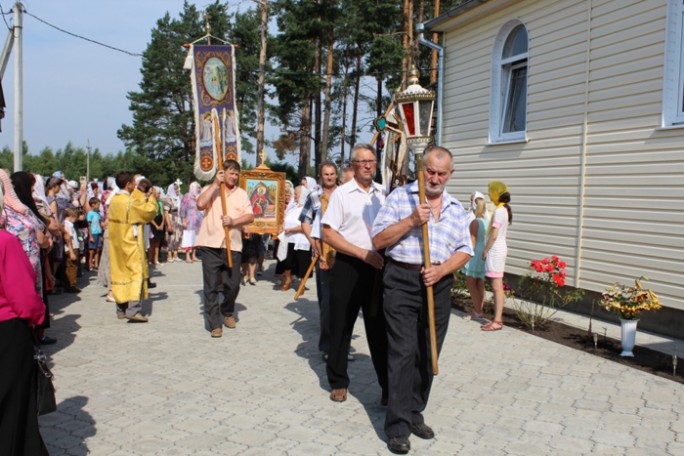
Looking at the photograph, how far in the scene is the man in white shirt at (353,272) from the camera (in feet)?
16.8

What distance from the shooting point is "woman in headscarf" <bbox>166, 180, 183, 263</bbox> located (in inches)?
660

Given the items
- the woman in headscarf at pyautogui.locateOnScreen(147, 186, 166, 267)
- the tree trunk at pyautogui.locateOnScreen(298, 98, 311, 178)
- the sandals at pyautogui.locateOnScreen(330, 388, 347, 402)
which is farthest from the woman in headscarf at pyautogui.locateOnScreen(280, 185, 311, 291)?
the tree trunk at pyautogui.locateOnScreen(298, 98, 311, 178)

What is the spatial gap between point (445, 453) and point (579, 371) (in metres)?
2.71

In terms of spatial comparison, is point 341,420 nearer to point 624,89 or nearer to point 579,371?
point 579,371

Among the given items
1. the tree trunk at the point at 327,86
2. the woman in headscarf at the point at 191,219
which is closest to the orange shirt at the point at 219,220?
the woman in headscarf at the point at 191,219

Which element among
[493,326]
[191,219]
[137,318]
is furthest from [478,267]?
[191,219]

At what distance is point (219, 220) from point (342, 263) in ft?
9.71

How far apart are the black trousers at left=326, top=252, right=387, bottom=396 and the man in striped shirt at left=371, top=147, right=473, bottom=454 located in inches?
27.3

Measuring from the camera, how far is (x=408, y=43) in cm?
2603

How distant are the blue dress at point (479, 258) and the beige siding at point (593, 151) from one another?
1695 millimetres

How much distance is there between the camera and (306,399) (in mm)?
5340

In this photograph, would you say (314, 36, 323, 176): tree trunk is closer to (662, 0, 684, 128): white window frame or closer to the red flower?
(662, 0, 684, 128): white window frame

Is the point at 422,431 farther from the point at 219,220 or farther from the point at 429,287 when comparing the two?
the point at 219,220

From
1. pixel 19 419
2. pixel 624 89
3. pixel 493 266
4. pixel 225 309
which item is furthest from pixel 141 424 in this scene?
pixel 624 89
